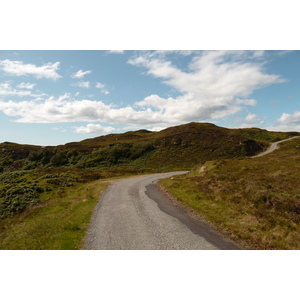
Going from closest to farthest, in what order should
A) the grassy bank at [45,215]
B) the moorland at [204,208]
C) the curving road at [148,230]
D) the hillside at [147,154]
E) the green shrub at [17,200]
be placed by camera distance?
the curving road at [148,230]
the moorland at [204,208]
the grassy bank at [45,215]
the green shrub at [17,200]
the hillside at [147,154]

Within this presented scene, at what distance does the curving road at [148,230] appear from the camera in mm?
10031

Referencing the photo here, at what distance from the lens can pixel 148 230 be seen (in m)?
11.9

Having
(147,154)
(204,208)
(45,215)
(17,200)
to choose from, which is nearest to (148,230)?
(204,208)

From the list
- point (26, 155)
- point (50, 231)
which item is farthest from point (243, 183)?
point (26, 155)

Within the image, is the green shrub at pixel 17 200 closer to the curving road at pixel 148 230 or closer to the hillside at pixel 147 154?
the curving road at pixel 148 230

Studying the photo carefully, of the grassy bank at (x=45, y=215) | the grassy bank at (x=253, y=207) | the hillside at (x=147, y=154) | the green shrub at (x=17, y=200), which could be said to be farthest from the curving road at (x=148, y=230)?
the hillside at (x=147, y=154)

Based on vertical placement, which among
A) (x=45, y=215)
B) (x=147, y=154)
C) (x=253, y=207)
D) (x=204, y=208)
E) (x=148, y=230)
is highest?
(x=147, y=154)

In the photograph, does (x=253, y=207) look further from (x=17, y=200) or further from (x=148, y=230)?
(x=17, y=200)

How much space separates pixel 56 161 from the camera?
223 ft

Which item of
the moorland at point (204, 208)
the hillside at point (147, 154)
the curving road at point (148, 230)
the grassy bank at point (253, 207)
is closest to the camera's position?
the curving road at point (148, 230)

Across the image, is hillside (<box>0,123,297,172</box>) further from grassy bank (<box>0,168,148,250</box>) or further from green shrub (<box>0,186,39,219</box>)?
green shrub (<box>0,186,39,219</box>)

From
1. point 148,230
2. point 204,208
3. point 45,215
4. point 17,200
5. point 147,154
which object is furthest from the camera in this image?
point 147,154

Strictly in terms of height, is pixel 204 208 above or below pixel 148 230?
above

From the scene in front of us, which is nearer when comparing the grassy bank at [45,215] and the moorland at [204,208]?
the moorland at [204,208]
